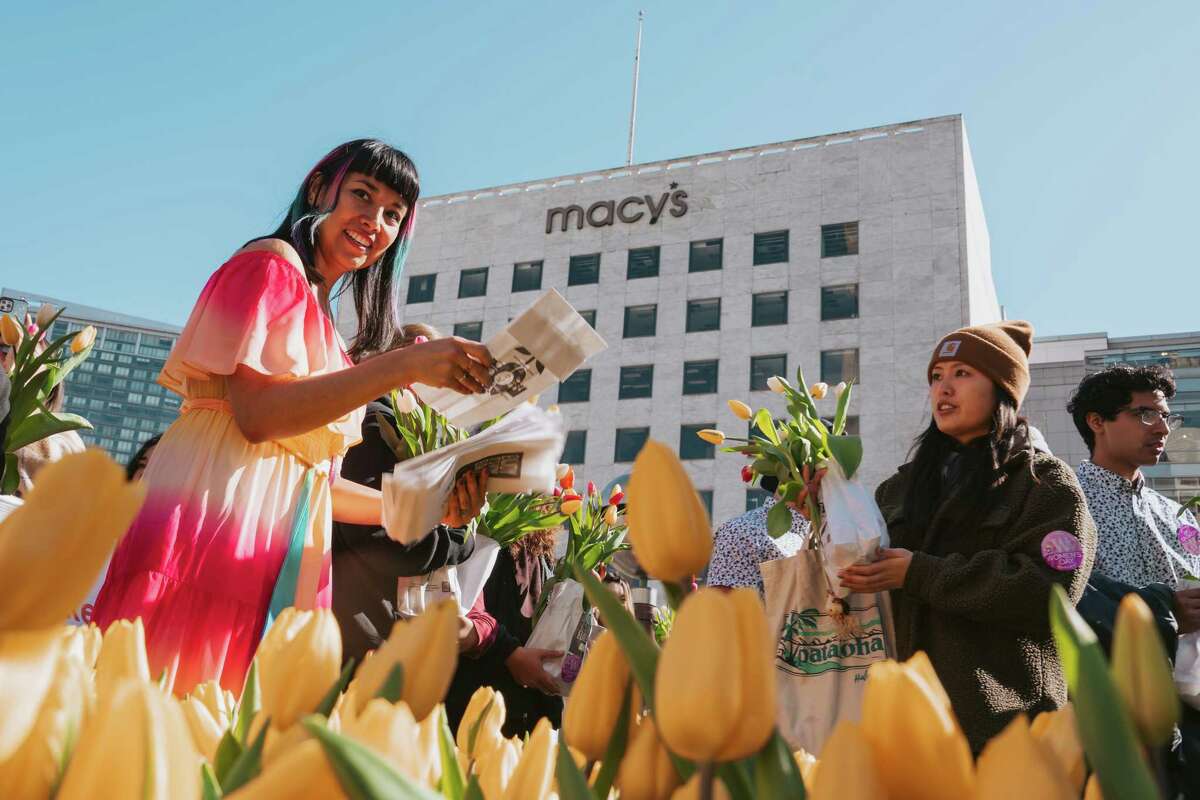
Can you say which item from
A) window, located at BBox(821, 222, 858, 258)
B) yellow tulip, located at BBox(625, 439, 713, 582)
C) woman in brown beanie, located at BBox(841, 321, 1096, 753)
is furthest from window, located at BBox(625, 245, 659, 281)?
yellow tulip, located at BBox(625, 439, 713, 582)

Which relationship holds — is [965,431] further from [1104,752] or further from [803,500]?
[1104,752]

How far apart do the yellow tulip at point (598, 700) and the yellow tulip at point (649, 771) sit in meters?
0.03

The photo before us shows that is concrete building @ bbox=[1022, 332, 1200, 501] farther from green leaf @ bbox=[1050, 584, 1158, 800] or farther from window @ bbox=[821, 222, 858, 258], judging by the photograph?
green leaf @ bbox=[1050, 584, 1158, 800]

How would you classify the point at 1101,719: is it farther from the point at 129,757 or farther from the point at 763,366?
the point at 763,366

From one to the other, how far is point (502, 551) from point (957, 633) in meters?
1.64

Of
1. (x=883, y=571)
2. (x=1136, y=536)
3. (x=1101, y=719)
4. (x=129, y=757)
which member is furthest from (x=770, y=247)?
(x=129, y=757)

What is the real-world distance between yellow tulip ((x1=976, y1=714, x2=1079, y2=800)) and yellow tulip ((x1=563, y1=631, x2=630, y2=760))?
0.57ft

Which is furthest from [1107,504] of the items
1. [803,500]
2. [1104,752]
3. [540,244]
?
[540,244]

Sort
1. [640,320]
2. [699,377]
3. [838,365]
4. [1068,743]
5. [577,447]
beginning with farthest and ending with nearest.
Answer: [640,320] < [577,447] < [699,377] < [838,365] < [1068,743]

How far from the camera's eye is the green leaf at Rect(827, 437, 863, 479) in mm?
2463

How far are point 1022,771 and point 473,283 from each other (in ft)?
99.7

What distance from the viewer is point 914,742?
328 millimetres

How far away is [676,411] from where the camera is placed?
26531 mm

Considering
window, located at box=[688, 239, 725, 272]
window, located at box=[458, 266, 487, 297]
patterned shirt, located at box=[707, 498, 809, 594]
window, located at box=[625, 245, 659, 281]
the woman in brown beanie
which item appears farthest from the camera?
window, located at box=[458, 266, 487, 297]
